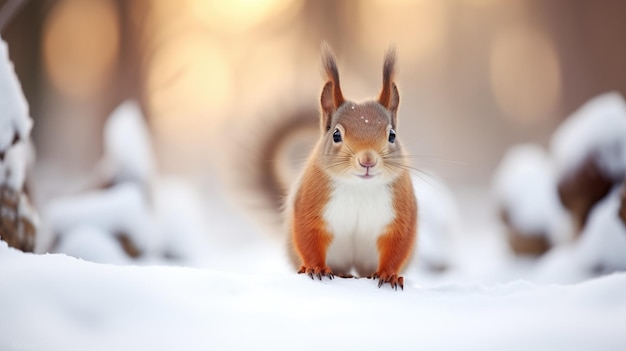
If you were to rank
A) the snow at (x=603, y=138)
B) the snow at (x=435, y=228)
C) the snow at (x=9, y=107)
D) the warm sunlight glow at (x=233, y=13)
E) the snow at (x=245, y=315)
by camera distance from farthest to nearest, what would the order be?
the warm sunlight glow at (x=233, y=13), the snow at (x=435, y=228), the snow at (x=603, y=138), the snow at (x=9, y=107), the snow at (x=245, y=315)

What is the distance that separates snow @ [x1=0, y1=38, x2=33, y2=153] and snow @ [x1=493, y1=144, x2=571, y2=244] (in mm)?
2013

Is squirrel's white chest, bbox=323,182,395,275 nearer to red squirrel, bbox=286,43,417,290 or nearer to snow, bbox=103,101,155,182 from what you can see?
red squirrel, bbox=286,43,417,290

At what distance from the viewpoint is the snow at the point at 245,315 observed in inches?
27.9

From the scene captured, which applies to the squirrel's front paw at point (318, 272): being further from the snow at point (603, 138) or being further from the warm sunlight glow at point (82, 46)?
the warm sunlight glow at point (82, 46)

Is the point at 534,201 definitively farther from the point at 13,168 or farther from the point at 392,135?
the point at 13,168

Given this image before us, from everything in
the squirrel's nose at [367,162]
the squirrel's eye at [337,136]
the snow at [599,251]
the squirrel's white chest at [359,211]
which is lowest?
the squirrel's white chest at [359,211]

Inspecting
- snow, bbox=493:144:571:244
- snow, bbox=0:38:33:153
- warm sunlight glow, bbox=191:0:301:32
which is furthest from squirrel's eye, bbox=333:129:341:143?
warm sunlight glow, bbox=191:0:301:32

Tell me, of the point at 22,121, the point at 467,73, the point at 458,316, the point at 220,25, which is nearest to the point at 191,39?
the point at 220,25

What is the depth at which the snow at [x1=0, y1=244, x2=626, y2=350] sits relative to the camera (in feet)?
2.33

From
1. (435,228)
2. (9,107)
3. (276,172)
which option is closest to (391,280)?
(276,172)

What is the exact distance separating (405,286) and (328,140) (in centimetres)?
28

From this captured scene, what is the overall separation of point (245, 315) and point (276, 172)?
847 millimetres

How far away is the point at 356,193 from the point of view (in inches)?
41.0

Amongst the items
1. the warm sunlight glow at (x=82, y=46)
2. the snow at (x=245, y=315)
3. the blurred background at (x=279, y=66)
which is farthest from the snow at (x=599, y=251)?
the warm sunlight glow at (x=82, y=46)
